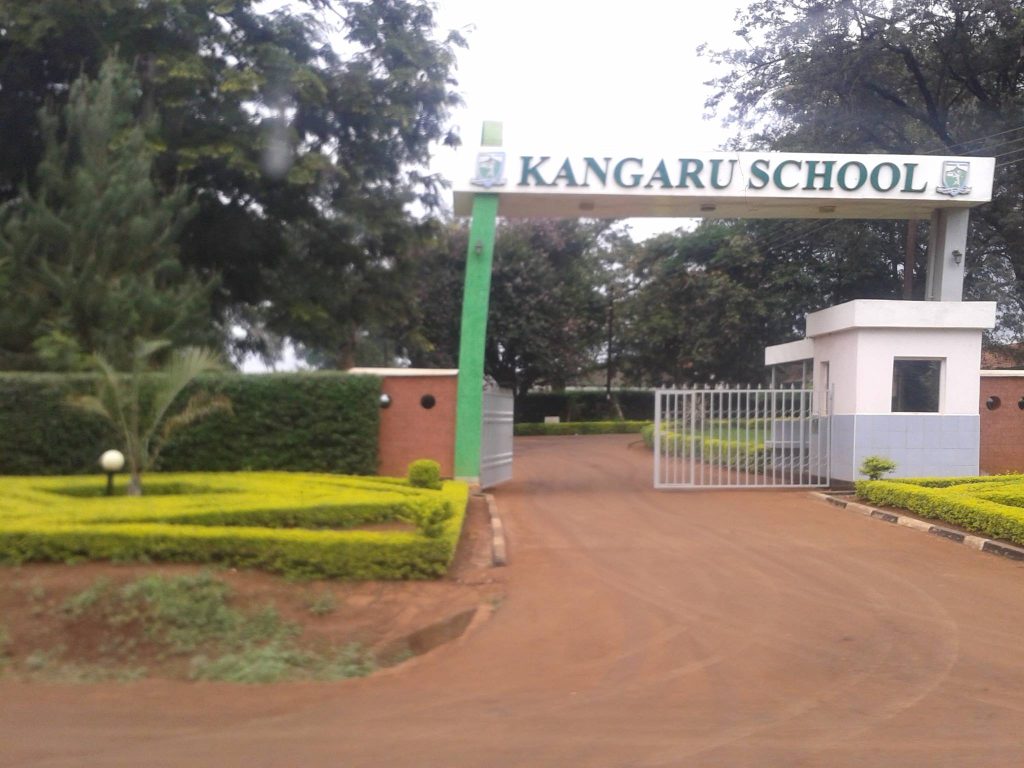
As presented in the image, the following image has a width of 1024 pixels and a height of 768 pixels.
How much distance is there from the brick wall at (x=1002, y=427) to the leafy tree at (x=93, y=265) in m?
14.3

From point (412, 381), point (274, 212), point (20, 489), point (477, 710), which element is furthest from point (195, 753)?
point (274, 212)

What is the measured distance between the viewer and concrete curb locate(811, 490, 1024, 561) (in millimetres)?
11859

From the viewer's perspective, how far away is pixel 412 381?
1680 centimetres

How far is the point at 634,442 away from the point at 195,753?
1180 inches

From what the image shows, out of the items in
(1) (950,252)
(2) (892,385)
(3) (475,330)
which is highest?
(1) (950,252)

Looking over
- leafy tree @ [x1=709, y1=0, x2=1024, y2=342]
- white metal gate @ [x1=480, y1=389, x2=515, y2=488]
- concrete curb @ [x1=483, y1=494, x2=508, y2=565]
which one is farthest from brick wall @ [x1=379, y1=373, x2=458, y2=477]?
leafy tree @ [x1=709, y1=0, x2=1024, y2=342]

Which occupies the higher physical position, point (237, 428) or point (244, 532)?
point (237, 428)

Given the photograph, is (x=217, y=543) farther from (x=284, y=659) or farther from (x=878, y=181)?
(x=878, y=181)

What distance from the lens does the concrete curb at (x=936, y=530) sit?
11859mm

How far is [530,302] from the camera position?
4006cm

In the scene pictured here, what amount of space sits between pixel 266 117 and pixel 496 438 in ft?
28.3

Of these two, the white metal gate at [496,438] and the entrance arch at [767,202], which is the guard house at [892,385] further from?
the white metal gate at [496,438]

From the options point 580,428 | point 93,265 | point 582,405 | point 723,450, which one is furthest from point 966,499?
point 582,405

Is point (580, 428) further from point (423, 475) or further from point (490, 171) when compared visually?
point (423, 475)
